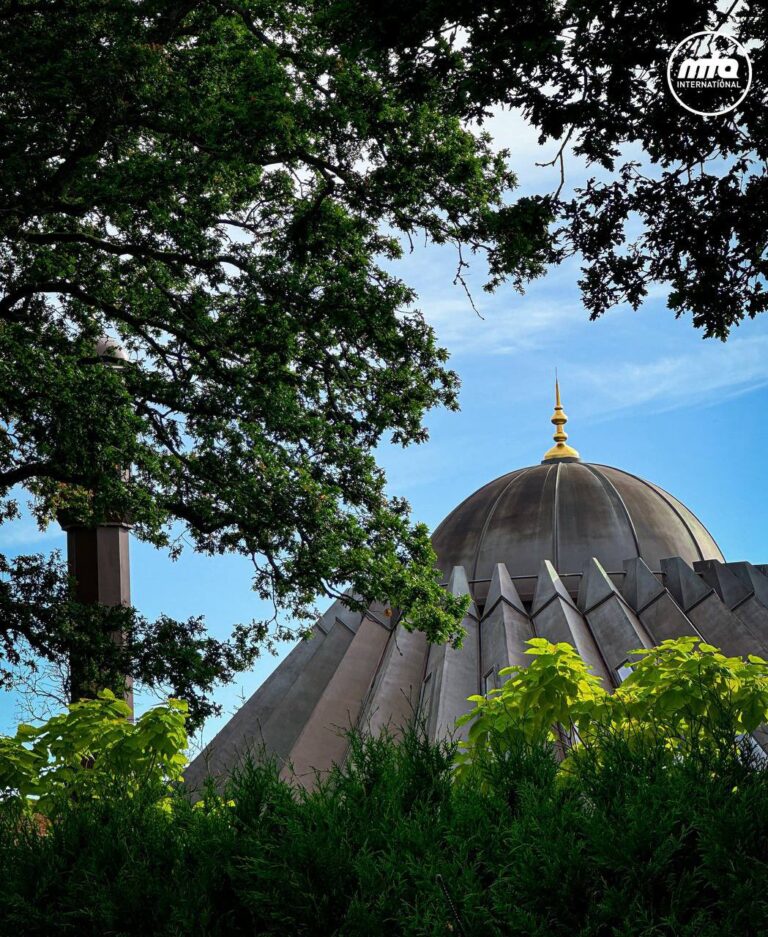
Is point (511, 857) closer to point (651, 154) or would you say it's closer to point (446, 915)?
point (446, 915)

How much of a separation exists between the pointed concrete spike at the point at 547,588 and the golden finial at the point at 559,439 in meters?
7.61

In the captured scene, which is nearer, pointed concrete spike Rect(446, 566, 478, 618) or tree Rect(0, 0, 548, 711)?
tree Rect(0, 0, 548, 711)

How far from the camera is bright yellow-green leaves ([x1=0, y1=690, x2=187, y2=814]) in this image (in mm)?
9938

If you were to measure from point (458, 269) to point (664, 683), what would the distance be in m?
7.23

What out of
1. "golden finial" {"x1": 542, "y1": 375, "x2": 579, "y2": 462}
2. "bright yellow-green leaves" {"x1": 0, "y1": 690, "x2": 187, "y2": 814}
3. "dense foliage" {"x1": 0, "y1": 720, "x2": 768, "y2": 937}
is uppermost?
"golden finial" {"x1": 542, "y1": 375, "x2": 579, "y2": 462}

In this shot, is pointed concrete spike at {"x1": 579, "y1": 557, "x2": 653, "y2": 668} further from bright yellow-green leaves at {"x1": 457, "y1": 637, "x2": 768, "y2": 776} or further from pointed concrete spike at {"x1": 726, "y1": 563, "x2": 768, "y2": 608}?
bright yellow-green leaves at {"x1": 457, "y1": 637, "x2": 768, "y2": 776}

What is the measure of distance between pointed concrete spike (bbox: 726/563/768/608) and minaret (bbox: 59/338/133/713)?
19.6 metres

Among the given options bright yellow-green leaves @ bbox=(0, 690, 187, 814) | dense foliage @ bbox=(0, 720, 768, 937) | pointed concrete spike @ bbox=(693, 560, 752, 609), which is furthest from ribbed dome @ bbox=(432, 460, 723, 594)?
dense foliage @ bbox=(0, 720, 768, 937)

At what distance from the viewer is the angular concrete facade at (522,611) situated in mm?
23375

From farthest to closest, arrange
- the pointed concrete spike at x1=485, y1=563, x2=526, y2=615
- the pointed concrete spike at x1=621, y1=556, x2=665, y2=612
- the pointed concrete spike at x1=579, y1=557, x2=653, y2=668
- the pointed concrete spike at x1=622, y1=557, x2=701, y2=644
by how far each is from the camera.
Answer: the pointed concrete spike at x1=621, y1=556, x2=665, y2=612, the pointed concrete spike at x1=485, y1=563, x2=526, y2=615, the pointed concrete spike at x1=622, y1=557, x2=701, y2=644, the pointed concrete spike at x1=579, y1=557, x2=653, y2=668

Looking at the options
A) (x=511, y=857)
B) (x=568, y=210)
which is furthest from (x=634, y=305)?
(x=511, y=857)

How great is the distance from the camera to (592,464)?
3388cm

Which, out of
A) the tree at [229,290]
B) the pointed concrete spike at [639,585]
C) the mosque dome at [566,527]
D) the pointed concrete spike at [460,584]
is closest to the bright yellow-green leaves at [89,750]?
the tree at [229,290]

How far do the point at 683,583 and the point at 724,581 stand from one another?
2.59m
